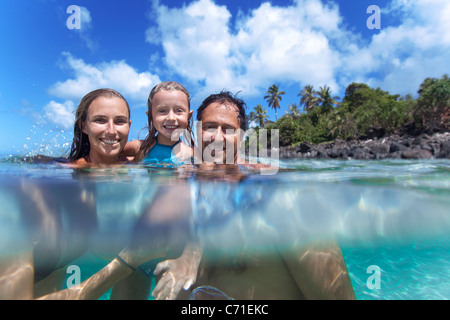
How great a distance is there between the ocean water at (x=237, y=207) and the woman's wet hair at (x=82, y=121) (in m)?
0.37

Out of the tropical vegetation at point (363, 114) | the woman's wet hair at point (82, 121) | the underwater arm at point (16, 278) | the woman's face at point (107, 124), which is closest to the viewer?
the underwater arm at point (16, 278)

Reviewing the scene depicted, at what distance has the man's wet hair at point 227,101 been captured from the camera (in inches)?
161

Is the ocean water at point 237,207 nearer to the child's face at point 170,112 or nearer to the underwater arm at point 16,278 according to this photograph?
the child's face at point 170,112

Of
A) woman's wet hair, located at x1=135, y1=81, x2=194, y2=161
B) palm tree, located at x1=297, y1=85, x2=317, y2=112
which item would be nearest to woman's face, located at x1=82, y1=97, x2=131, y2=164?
woman's wet hair, located at x1=135, y1=81, x2=194, y2=161

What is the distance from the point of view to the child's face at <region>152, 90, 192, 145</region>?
392 centimetres

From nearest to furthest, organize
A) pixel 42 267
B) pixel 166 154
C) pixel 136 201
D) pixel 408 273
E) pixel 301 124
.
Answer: pixel 42 267 → pixel 166 154 → pixel 136 201 → pixel 408 273 → pixel 301 124

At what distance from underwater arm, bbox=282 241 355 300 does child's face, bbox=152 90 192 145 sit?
248 centimetres

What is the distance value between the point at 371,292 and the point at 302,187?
7.14 feet

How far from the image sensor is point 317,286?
9.00 ft

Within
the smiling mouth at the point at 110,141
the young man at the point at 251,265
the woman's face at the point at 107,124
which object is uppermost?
the woman's face at the point at 107,124

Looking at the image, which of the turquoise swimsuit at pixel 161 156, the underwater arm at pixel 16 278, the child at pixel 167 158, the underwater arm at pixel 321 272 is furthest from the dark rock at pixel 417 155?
the underwater arm at pixel 16 278

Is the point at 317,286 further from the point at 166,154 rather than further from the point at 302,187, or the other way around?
the point at 166,154

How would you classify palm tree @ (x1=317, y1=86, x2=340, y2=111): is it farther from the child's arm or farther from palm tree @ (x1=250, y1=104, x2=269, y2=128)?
the child's arm
